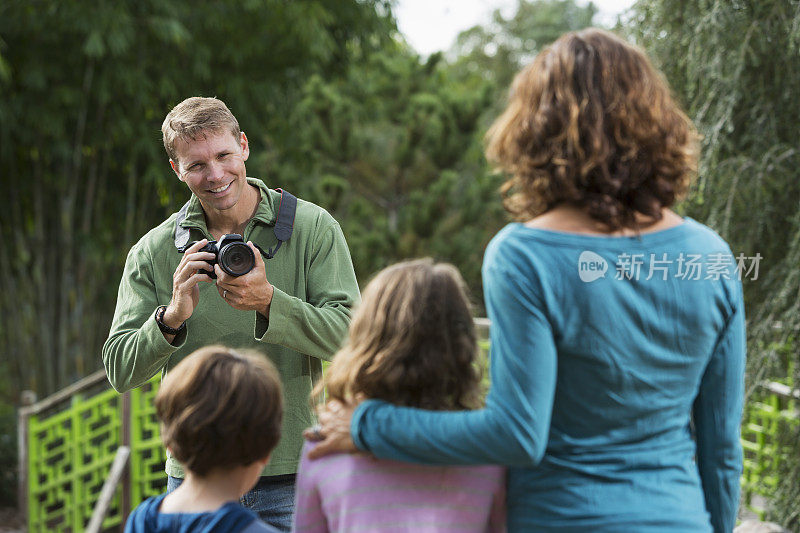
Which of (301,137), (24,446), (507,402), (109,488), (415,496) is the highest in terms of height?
(301,137)

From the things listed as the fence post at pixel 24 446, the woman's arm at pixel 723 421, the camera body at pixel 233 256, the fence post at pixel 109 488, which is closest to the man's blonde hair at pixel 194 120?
Answer: the camera body at pixel 233 256

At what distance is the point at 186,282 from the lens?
166 cm

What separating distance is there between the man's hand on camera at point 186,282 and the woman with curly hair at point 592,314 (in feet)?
2.07

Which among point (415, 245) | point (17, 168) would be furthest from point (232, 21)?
point (415, 245)

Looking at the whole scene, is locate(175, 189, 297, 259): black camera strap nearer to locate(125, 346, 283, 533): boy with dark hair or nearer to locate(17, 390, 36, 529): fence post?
locate(125, 346, 283, 533): boy with dark hair

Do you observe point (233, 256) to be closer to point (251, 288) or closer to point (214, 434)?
point (251, 288)

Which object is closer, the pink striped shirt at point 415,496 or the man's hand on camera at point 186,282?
the pink striped shirt at point 415,496

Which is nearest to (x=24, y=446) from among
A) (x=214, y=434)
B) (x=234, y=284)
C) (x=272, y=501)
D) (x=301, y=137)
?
(x=301, y=137)

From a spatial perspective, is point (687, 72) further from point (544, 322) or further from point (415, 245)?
point (415, 245)

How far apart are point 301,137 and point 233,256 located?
613 centimetres

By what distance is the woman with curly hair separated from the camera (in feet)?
3.46

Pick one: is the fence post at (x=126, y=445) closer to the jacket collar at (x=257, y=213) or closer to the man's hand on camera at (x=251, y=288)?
the jacket collar at (x=257, y=213)

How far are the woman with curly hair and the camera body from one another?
1.92 feet

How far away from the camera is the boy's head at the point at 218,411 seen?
1296 mm
